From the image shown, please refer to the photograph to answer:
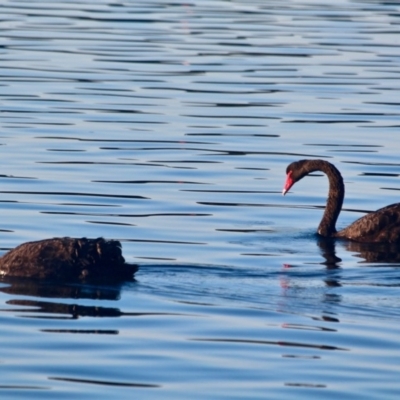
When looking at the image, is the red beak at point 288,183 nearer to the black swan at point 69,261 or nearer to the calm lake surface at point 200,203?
the calm lake surface at point 200,203

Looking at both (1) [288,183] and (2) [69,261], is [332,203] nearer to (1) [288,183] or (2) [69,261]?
(1) [288,183]

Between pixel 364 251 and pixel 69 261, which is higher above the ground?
pixel 364 251

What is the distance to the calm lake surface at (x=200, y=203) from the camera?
920 centimetres

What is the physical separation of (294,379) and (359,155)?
11.1m

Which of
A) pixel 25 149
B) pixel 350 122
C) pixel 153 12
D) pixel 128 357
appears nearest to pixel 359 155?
pixel 350 122

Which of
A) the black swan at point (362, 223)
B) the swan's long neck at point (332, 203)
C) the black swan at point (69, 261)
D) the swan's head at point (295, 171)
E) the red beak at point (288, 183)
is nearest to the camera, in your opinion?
the black swan at point (69, 261)

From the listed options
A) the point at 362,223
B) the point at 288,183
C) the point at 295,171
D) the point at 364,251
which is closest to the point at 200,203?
the point at 288,183

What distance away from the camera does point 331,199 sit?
50.9 ft

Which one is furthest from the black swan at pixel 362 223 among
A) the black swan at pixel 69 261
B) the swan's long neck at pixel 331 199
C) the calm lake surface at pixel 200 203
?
the black swan at pixel 69 261

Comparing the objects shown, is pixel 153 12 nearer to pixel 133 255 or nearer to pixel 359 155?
pixel 359 155

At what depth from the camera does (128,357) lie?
9.32 metres

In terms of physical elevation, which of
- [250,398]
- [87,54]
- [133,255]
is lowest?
[250,398]

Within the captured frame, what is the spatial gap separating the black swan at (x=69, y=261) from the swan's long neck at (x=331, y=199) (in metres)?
3.65

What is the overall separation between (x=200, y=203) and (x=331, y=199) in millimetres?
1556
